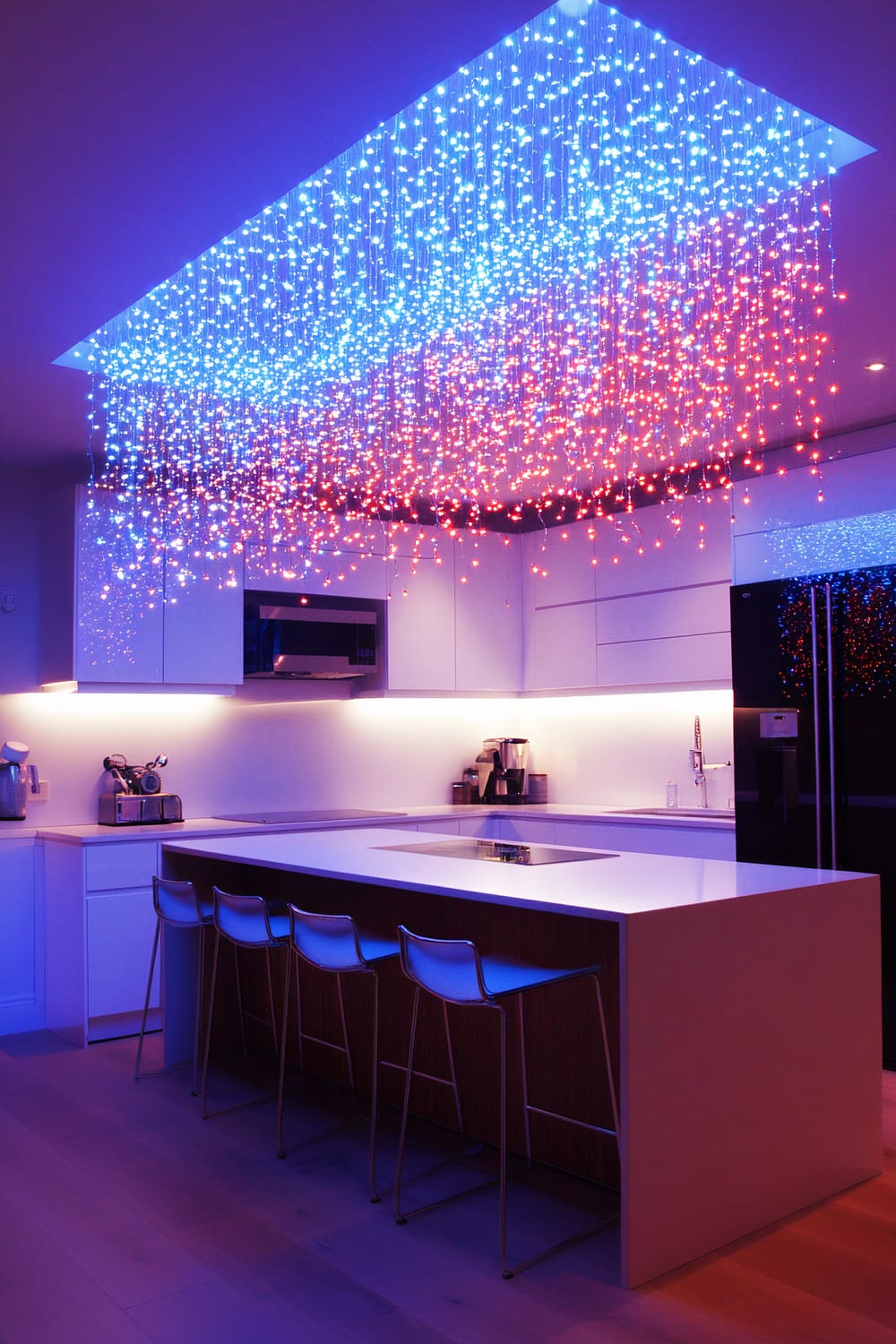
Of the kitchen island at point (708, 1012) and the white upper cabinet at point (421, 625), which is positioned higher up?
the white upper cabinet at point (421, 625)

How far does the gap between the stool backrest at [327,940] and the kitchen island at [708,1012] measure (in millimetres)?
140

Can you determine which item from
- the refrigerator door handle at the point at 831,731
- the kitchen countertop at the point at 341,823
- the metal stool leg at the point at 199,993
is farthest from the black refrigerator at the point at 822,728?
the metal stool leg at the point at 199,993

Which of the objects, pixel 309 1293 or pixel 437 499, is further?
pixel 437 499

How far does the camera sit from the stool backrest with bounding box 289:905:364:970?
303 centimetres

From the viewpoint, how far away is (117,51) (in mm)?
2113

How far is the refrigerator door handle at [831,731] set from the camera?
4262 mm

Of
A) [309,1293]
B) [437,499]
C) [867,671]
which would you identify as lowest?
[309,1293]

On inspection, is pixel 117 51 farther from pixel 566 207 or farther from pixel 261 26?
pixel 566 207

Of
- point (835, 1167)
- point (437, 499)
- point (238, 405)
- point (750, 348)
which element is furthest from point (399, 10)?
point (437, 499)

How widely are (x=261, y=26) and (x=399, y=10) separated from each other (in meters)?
0.27

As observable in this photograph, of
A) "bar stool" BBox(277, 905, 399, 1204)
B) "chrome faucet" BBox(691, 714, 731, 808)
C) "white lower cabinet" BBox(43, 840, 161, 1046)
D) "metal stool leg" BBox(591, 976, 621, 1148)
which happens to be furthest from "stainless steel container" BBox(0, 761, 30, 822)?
"chrome faucet" BBox(691, 714, 731, 808)

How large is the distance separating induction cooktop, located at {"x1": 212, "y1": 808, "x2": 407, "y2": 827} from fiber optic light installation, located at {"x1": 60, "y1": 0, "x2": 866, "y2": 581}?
1291 millimetres

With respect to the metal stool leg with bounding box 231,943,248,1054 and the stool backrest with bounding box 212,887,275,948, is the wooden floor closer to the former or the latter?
the stool backrest with bounding box 212,887,275,948

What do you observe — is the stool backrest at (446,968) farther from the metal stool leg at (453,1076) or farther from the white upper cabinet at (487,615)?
the white upper cabinet at (487,615)
